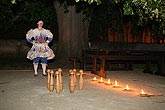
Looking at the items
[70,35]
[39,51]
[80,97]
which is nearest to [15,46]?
[70,35]

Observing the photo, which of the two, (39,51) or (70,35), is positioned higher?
(70,35)

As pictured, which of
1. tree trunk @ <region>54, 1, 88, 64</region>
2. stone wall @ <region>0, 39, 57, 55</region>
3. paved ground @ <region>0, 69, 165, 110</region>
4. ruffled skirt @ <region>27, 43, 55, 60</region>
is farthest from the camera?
stone wall @ <region>0, 39, 57, 55</region>

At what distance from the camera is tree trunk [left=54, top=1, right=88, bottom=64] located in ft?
57.2

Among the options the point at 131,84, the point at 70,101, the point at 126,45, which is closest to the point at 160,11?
the point at 70,101

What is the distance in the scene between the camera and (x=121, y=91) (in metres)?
8.86

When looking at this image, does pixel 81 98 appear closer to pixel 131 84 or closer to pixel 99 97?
pixel 99 97

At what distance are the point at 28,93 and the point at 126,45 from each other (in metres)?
17.1

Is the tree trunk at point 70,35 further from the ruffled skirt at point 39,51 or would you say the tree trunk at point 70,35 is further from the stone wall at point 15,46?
the stone wall at point 15,46

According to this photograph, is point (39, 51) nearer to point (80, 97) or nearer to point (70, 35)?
point (80, 97)

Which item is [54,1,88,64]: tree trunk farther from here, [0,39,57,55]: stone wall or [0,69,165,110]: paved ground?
[0,69,165,110]: paved ground

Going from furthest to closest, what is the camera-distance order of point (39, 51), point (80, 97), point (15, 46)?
point (15, 46), point (39, 51), point (80, 97)

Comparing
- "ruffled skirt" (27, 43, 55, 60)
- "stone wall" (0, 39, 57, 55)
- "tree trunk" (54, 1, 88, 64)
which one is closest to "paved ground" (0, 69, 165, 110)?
"ruffled skirt" (27, 43, 55, 60)

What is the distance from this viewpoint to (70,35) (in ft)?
57.6

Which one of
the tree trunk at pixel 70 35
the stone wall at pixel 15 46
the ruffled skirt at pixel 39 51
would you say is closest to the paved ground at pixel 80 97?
the ruffled skirt at pixel 39 51
